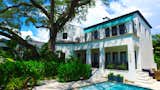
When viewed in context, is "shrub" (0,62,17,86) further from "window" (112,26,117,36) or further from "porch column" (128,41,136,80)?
"window" (112,26,117,36)

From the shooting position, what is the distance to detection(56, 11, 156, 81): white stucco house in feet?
64.9

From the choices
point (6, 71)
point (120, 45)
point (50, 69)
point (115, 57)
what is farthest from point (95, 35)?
point (6, 71)

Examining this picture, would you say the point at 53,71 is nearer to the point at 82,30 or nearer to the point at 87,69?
the point at 87,69

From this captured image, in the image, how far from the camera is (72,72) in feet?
59.1

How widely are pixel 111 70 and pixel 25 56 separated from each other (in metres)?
13.7

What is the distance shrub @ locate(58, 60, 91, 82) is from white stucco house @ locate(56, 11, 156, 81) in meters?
4.29

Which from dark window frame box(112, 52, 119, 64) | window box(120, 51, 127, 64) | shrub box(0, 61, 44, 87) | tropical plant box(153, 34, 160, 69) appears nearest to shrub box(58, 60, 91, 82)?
shrub box(0, 61, 44, 87)

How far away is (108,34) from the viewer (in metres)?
25.6

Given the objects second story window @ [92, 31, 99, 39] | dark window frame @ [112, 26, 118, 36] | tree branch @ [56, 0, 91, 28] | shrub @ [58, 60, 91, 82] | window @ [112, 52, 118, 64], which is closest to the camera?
shrub @ [58, 60, 91, 82]

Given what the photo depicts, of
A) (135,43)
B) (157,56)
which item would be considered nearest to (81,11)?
(135,43)

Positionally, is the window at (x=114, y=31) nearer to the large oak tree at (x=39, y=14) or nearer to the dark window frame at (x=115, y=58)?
the dark window frame at (x=115, y=58)

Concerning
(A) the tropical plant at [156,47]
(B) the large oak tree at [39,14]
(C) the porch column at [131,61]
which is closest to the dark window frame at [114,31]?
(B) the large oak tree at [39,14]

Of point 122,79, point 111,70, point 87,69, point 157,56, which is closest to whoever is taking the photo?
point 122,79

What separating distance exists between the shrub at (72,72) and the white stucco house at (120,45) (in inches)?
169
